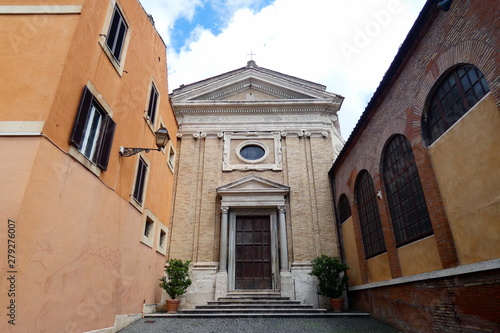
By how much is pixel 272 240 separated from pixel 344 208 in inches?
121

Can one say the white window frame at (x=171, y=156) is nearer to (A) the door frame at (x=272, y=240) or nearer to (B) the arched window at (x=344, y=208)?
(A) the door frame at (x=272, y=240)

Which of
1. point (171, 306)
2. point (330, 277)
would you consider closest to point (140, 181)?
point (171, 306)

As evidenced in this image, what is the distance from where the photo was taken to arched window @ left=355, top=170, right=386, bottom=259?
877 centimetres

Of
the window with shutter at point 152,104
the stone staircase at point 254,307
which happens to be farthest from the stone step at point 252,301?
the window with shutter at point 152,104

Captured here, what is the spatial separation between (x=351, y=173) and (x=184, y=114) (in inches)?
317

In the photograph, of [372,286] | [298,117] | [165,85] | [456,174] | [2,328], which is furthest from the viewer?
[298,117]

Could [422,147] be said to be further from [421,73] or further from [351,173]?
[351,173]

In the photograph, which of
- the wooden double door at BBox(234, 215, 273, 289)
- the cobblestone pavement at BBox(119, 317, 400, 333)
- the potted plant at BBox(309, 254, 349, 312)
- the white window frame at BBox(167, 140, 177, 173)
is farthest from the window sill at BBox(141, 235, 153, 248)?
the potted plant at BBox(309, 254, 349, 312)

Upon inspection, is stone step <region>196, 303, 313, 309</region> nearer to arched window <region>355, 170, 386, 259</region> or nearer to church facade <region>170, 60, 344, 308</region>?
church facade <region>170, 60, 344, 308</region>

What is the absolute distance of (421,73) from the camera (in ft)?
21.5

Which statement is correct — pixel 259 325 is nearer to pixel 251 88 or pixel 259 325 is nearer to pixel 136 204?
pixel 136 204

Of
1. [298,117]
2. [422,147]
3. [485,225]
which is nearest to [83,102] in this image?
[422,147]

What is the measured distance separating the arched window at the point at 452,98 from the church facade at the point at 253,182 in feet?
21.8

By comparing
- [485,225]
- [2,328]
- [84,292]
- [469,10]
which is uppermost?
[469,10]
